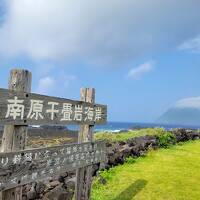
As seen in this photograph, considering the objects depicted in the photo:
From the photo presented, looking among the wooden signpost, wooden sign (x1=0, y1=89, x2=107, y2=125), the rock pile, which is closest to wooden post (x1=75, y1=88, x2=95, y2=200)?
wooden sign (x1=0, y1=89, x2=107, y2=125)

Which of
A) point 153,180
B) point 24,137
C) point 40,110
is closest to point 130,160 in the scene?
point 153,180

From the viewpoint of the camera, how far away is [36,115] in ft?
21.3

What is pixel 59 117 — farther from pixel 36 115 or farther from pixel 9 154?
pixel 9 154

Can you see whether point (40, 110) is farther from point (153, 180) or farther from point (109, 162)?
point (109, 162)

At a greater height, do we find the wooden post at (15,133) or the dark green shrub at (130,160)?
the wooden post at (15,133)

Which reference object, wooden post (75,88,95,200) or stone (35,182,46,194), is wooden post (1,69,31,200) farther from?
stone (35,182,46,194)

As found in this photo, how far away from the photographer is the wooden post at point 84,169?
871cm

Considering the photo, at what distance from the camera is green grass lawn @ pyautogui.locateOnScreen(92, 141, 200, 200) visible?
1088 centimetres

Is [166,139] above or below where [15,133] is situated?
above

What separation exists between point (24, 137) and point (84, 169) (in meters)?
2.84

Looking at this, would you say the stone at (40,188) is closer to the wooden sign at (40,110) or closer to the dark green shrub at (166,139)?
the wooden sign at (40,110)

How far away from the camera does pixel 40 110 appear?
260 inches

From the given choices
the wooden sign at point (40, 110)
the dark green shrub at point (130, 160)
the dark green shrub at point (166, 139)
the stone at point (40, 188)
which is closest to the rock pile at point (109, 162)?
the stone at point (40, 188)

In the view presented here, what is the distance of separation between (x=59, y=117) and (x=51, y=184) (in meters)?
3.40
